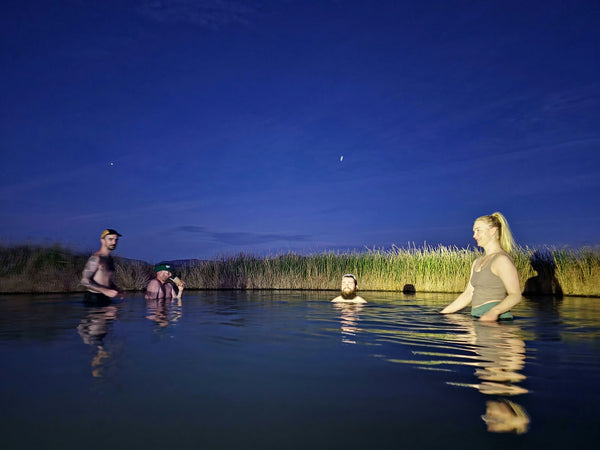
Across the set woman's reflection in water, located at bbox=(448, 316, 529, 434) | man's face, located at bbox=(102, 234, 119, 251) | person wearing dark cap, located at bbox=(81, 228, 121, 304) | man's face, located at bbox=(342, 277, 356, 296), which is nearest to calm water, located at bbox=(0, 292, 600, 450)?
woman's reflection in water, located at bbox=(448, 316, 529, 434)

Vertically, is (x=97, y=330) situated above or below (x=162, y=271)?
below

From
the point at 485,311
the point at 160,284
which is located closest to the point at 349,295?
the point at 160,284

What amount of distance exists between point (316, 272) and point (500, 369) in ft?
65.5

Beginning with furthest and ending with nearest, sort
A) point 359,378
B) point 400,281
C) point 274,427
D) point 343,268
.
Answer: point 343,268, point 400,281, point 359,378, point 274,427

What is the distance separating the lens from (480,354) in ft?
18.1

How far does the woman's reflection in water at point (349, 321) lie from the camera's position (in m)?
7.14

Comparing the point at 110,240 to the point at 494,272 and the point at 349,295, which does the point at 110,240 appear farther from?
the point at 494,272

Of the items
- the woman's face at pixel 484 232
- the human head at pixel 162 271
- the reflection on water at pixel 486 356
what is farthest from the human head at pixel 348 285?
the woman's face at pixel 484 232

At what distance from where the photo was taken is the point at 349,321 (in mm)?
9328

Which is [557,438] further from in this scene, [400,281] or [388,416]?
[400,281]

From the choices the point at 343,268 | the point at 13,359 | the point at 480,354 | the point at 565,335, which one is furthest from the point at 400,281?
the point at 13,359

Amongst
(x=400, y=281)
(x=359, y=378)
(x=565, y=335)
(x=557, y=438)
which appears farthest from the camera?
(x=400, y=281)

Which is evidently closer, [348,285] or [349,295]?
[348,285]

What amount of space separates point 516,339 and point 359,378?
11.5ft
